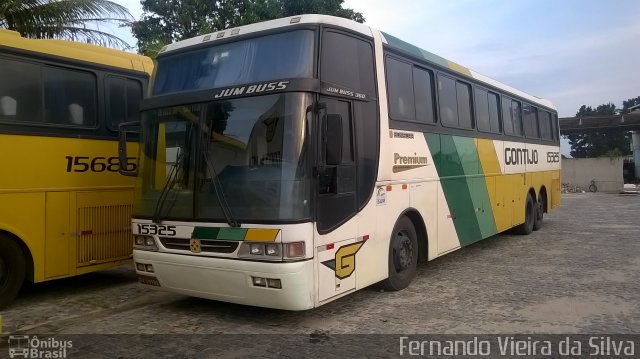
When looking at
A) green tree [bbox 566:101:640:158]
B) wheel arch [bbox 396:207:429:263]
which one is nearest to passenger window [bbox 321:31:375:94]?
wheel arch [bbox 396:207:429:263]

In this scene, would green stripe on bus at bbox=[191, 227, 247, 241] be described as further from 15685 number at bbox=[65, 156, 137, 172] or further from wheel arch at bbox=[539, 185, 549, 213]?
wheel arch at bbox=[539, 185, 549, 213]

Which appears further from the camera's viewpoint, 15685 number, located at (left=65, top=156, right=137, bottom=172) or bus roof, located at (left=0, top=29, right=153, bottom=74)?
15685 number, located at (left=65, top=156, right=137, bottom=172)

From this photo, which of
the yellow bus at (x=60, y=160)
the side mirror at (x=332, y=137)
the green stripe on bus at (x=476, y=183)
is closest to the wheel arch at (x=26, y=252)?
the yellow bus at (x=60, y=160)

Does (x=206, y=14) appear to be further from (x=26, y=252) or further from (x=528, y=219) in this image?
(x=26, y=252)

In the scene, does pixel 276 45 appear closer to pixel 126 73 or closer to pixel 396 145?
pixel 396 145

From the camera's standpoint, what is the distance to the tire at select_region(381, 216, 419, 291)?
260 inches

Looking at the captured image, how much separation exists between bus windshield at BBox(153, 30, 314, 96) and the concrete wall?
3255cm

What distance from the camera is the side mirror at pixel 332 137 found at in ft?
16.7

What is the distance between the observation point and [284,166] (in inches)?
196

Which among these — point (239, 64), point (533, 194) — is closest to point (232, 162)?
point (239, 64)

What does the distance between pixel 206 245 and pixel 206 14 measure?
16605 mm

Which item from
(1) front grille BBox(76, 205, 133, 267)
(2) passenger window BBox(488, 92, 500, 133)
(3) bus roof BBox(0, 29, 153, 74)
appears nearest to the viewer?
(3) bus roof BBox(0, 29, 153, 74)

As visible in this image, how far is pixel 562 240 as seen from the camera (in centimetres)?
1152

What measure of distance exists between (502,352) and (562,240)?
7.75m
